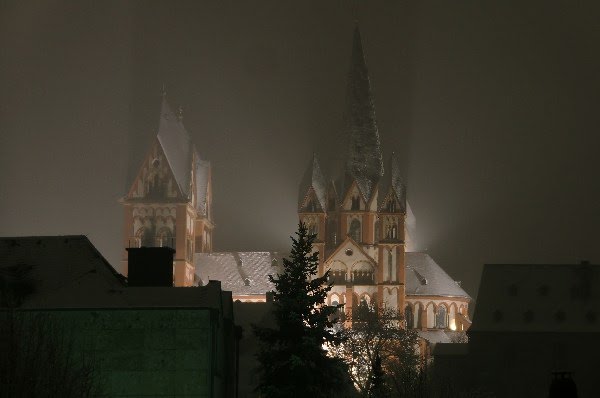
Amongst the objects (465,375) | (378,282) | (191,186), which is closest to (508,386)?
(465,375)

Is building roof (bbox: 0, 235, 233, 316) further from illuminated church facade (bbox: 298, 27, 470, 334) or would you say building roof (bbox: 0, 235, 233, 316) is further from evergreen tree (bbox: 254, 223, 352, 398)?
illuminated church facade (bbox: 298, 27, 470, 334)

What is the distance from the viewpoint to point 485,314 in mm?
105500

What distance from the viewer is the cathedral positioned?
145 m

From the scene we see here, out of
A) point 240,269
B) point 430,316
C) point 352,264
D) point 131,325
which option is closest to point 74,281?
point 131,325

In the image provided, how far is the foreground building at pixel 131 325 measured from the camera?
5616 centimetres

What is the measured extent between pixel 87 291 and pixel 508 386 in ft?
154

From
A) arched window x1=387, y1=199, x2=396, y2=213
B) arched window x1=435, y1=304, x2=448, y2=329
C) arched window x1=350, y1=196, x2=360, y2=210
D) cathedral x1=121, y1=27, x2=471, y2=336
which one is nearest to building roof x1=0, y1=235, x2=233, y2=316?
cathedral x1=121, y1=27, x2=471, y2=336

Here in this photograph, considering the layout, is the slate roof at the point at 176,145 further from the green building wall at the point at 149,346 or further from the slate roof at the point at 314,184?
the green building wall at the point at 149,346

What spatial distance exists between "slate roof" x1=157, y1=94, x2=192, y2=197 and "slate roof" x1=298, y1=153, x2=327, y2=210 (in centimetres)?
1087

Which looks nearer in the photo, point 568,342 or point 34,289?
point 34,289

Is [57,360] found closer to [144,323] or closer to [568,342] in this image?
[144,323]

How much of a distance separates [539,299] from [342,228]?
138 feet

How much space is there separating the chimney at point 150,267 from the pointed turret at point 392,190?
8535 cm

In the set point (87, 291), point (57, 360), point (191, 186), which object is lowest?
point (57, 360)
